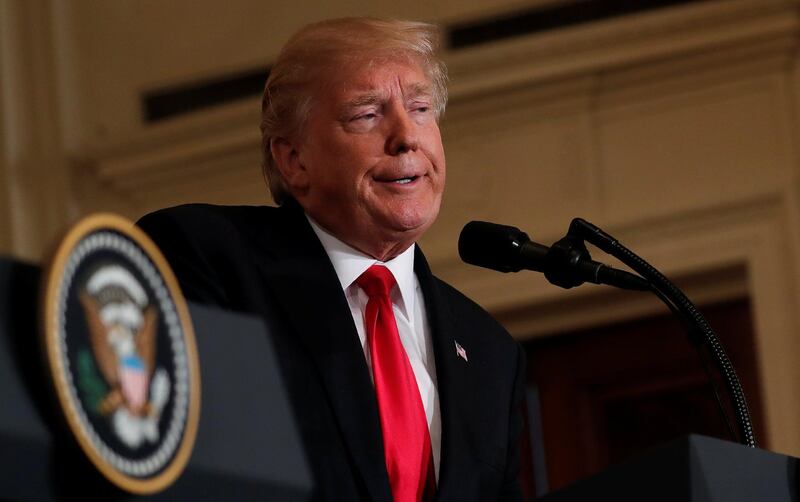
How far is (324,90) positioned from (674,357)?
122 inches

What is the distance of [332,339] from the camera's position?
2.19 metres

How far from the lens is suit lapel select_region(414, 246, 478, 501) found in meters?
Answer: 2.22

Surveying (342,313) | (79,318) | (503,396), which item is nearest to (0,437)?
(79,318)

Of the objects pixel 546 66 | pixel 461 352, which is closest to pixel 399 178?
pixel 461 352

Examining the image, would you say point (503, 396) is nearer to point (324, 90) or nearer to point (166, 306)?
point (324, 90)

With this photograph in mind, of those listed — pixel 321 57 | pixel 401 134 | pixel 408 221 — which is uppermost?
pixel 321 57

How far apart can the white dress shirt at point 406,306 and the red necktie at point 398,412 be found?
1.0 inches

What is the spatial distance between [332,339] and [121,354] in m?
0.83

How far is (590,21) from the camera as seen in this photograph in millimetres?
5395

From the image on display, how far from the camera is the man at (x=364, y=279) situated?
2150mm

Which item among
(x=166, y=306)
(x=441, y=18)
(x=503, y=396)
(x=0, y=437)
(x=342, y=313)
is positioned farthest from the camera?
(x=441, y=18)

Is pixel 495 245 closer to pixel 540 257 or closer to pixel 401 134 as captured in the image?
pixel 540 257

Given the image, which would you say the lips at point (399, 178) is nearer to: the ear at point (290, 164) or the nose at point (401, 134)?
the nose at point (401, 134)

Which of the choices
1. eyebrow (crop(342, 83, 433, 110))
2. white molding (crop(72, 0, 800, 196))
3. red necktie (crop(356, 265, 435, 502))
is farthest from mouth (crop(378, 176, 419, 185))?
white molding (crop(72, 0, 800, 196))
